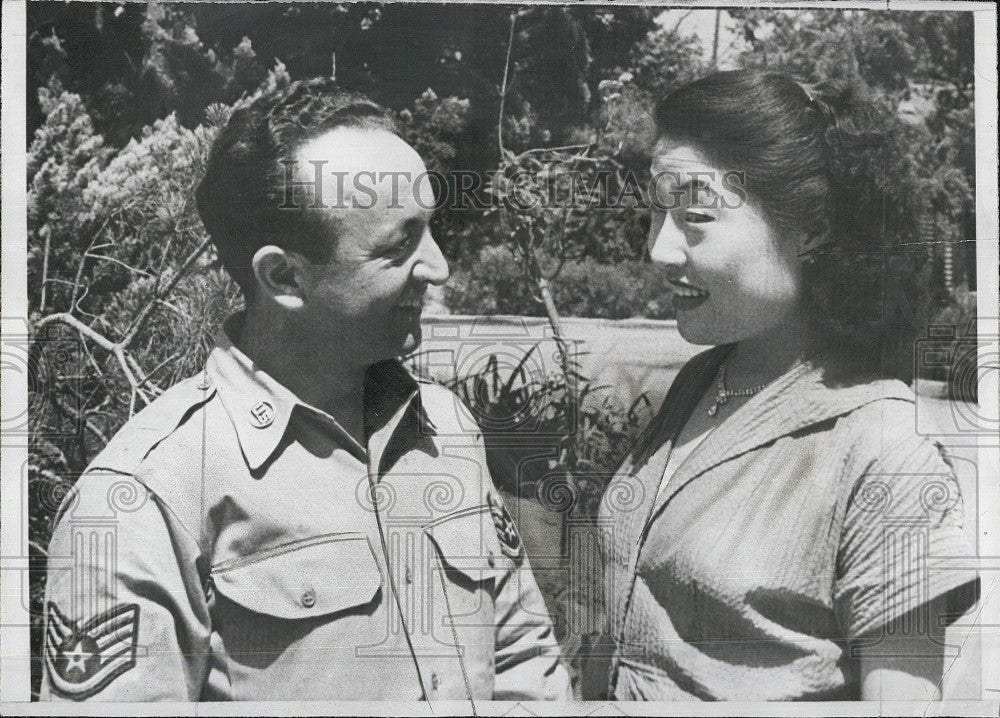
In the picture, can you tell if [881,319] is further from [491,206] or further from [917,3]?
[491,206]

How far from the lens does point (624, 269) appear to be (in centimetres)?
469

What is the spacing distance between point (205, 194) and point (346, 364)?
0.95m

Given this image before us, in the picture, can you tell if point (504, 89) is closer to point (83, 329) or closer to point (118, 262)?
point (118, 262)

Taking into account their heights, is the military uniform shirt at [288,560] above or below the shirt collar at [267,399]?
below

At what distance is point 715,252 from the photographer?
4633mm

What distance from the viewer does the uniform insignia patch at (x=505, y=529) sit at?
15.4 feet

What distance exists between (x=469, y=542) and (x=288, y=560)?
761 mm

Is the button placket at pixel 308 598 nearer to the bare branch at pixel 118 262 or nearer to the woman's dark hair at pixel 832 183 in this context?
the bare branch at pixel 118 262

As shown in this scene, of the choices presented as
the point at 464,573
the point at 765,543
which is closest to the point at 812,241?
the point at 765,543

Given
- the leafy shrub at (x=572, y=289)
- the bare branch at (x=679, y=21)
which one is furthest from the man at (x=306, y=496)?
the bare branch at (x=679, y=21)

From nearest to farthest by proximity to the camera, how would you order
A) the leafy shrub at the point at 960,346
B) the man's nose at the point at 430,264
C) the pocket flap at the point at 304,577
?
the pocket flap at the point at 304,577
the man's nose at the point at 430,264
the leafy shrub at the point at 960,346

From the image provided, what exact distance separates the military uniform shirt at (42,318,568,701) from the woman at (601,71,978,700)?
60 centimetres

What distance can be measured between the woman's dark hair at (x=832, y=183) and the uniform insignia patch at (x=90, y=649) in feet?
10.1

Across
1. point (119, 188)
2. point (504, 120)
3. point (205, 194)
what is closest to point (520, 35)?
point (504, 120)
